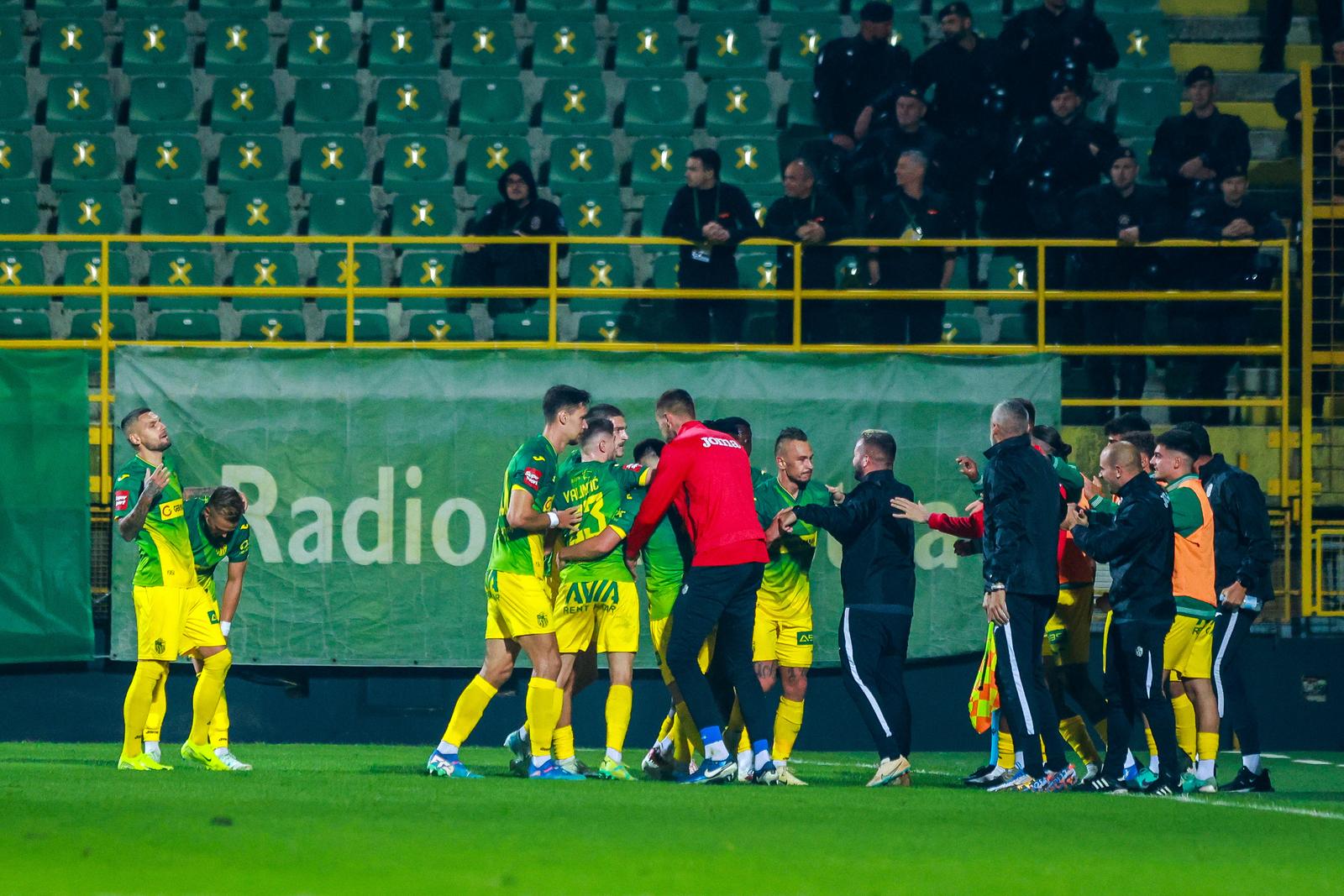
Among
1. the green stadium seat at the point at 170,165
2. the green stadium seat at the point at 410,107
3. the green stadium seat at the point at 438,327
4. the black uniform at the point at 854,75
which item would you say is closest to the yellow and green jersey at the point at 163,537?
the green stadium seat at the point at 438,327

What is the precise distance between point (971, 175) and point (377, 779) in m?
8.28

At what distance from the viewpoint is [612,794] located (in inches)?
360

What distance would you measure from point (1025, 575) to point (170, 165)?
1094 centimetres

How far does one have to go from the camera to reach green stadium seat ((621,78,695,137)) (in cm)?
1847

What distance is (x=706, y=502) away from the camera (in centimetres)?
1009

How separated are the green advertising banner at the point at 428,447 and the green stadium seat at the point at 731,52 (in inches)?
232

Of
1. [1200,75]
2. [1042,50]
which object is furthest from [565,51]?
[1200,75]

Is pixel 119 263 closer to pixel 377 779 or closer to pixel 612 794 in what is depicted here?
pixel 377 779

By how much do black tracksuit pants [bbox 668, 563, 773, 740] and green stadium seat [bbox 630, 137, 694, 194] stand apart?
8.22 m

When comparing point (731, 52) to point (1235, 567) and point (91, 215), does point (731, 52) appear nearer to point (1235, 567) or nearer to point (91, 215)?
point (91, 215)

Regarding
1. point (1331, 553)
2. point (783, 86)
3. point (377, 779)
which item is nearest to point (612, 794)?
point (377, 779)

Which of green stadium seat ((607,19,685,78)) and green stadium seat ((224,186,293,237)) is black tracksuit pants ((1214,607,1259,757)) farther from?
green stadium seat ((607,19,685,78))

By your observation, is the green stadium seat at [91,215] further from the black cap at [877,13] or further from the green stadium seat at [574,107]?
the black cap at [877,13]

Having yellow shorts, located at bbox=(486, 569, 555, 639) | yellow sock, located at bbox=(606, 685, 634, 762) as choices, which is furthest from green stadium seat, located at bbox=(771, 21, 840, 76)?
yellow shorts, located at bbox=(486, 569, 555, 639)
